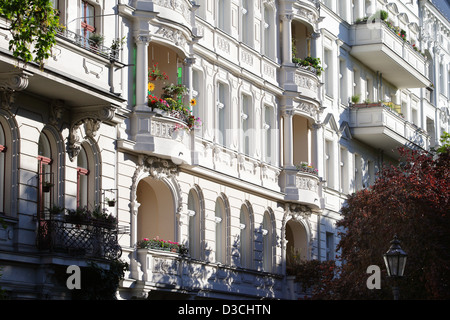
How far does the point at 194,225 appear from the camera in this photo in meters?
35.5

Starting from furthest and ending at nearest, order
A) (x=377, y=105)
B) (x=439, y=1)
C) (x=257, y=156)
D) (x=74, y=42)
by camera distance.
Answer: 1. (x=439, y=1)
2. (x=377, y=105)
3. (x=257, y=156)
4. (x=74, y=42)

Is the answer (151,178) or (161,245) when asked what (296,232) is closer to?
(151,178)

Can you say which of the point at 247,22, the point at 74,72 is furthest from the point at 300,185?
the point at 74,72

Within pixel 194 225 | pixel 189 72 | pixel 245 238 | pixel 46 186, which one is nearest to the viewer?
pixel 46 186

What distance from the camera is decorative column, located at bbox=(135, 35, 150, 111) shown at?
104ft

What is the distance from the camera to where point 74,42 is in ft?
90.6

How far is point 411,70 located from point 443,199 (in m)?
19.3

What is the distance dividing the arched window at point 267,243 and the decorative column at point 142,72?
9.49 meters

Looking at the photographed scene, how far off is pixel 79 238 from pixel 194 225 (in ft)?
25.8

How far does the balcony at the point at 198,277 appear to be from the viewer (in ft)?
104

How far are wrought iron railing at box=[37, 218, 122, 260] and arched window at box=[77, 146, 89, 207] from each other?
1085 mm

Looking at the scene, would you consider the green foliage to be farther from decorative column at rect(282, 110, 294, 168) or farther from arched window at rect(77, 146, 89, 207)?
arched window at rect(77, 146, 89, 207)

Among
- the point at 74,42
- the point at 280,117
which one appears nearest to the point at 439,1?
the point at 280,117

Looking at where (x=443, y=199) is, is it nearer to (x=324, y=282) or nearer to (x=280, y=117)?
(x=324, y=282)
